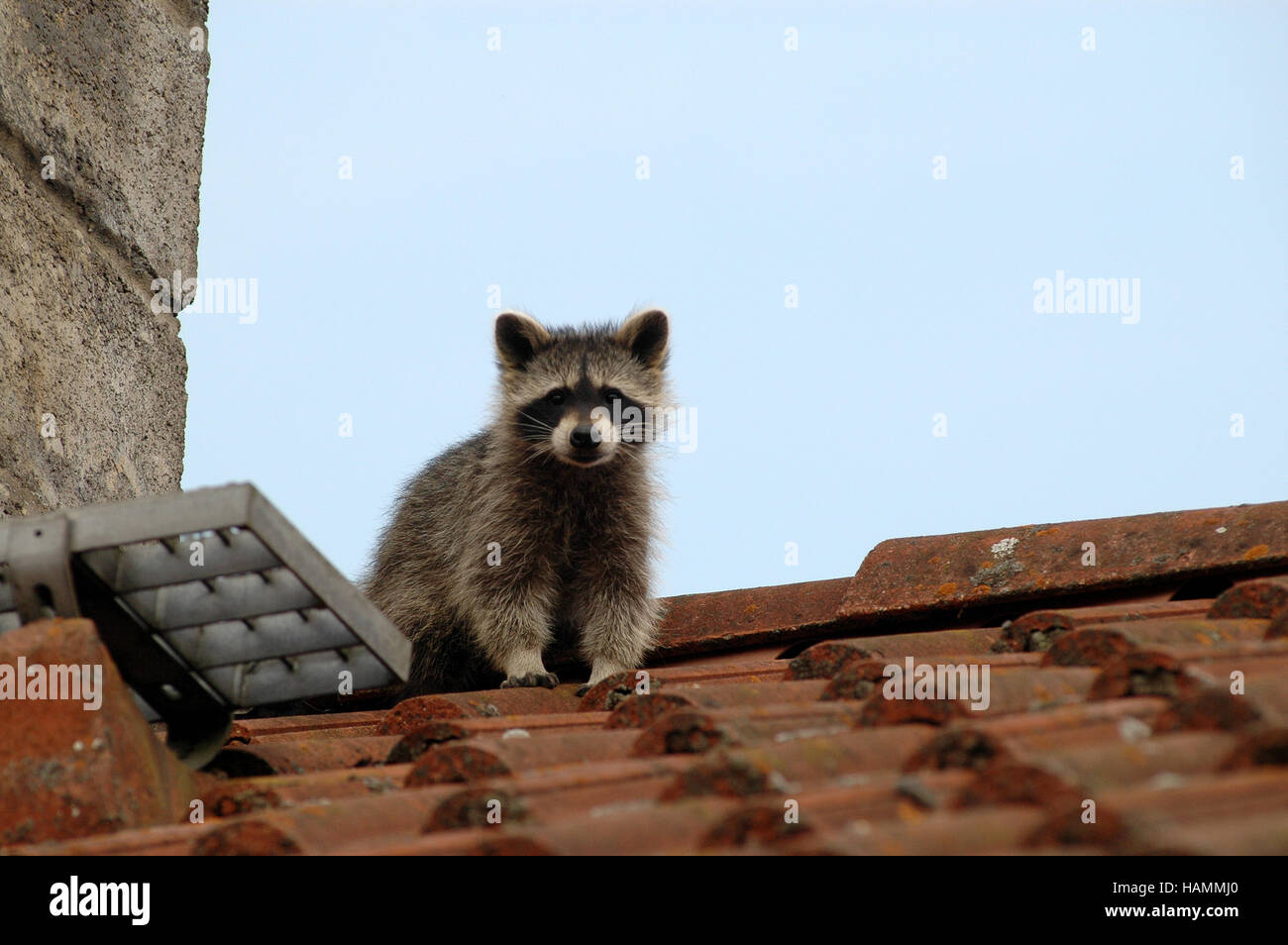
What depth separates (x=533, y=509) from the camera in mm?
5352

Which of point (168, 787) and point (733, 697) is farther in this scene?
point (733, 697)

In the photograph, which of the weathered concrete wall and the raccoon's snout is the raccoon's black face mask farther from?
the weathered concrete wall

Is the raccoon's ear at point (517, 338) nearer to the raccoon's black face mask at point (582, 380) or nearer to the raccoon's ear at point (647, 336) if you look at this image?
the raccoon's black face mask at point (582, 380)

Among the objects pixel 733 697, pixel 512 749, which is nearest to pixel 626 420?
pixel 733 697

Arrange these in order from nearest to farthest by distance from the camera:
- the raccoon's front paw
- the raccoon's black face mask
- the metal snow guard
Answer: the metal snow guard → the raccoon's front paw → the raccoon's black face mask

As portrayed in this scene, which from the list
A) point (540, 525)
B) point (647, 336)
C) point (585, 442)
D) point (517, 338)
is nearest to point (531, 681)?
point (540, 525)

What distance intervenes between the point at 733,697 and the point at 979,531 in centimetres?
204

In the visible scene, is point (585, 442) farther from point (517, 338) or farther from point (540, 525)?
point (517, 338)

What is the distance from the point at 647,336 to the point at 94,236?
97.0 inches

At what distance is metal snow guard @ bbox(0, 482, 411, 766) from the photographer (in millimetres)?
2307

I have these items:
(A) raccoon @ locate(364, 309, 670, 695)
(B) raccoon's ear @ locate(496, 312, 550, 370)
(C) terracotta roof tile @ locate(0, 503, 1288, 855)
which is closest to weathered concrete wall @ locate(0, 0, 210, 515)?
(C) terracotta roof tile @ locate(0, 503, 1288, 855)

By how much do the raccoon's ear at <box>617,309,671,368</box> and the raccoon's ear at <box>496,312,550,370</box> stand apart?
0.36 m
